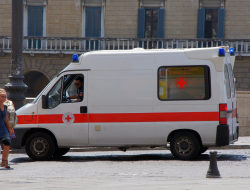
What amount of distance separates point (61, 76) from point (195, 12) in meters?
17.1

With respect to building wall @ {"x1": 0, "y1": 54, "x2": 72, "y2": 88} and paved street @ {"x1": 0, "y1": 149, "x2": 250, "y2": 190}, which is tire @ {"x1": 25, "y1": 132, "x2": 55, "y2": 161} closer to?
paved street @ {"x1": 0, "y1": 149, "x2": 250, "y2": 190}

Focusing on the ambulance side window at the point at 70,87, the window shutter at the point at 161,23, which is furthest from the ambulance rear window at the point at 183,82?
the window shutter at the point at 161,23

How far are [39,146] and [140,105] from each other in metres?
2.36

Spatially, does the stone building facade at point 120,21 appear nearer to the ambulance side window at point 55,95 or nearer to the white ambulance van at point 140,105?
the white ambulance van at point 140,105

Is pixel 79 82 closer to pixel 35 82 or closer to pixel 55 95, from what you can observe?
pixel 55 95

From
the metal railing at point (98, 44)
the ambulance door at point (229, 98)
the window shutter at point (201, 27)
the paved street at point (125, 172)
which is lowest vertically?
the paved street at point (125, 172)

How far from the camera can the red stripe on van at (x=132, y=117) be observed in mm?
9461

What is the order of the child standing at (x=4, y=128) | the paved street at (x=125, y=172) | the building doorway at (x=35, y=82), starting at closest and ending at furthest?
the paved street at (x=125, y=172) → the child standing at (x=4, y=128) → the building doorway at (x=35, y=82)

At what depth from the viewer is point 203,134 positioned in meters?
9.48

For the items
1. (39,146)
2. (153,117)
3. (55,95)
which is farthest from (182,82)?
(39,146)

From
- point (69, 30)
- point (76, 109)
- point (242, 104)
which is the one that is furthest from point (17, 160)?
point (69, 30)

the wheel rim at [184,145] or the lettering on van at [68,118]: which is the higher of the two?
the lettering on van at [68,118]

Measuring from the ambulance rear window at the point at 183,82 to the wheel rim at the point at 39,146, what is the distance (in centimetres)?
267

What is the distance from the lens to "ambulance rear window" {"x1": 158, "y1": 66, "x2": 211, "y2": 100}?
9461 mm
